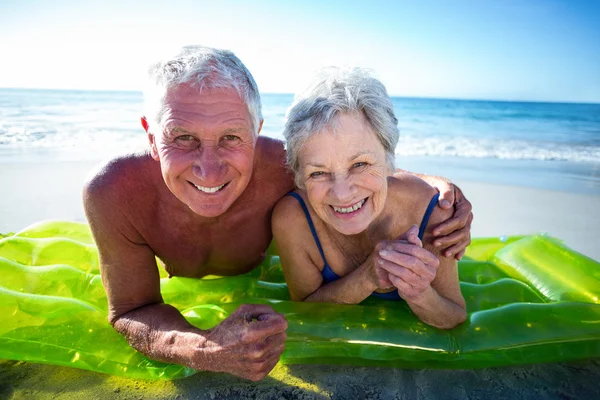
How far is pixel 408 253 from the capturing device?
2291 mm

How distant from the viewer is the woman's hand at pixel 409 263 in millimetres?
2270

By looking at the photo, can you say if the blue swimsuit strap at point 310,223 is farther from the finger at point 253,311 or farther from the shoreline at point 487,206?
the shoreline at point 487,206

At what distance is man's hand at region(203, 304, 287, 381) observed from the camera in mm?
2068

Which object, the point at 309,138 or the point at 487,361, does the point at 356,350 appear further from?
the point at 309,138

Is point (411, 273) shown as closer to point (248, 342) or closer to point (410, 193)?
point (410, 193)

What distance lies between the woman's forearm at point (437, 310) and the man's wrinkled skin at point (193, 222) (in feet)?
0.97

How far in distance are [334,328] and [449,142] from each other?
40.2 ft

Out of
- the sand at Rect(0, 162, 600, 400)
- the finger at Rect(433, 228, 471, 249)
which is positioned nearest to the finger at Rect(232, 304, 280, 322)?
the sand at Rect(0, 162, 600, 400)

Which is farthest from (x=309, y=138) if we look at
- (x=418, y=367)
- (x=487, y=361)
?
(x=487, y=361)

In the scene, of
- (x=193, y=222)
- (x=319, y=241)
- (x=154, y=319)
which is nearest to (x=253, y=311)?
(x=154, y=319)

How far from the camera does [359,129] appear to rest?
2.38 meters

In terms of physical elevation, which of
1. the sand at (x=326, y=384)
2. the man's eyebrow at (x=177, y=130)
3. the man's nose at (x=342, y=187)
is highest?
the man's eyebrow at (x=177, y=130)

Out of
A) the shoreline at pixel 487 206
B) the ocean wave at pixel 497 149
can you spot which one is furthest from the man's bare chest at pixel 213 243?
the ocean wave at pixel 497 149

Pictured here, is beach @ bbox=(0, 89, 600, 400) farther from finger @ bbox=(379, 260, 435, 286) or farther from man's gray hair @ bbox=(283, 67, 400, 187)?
man's gray hair @ bbox=(283, 67, 400, 187)
